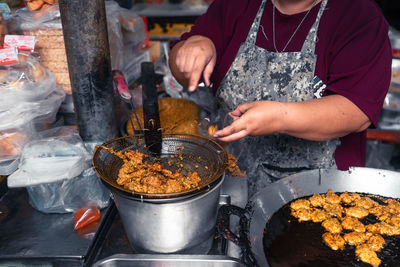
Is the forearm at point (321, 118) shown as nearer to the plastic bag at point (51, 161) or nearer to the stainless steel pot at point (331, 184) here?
the stainless steel pot at point (331, 184)

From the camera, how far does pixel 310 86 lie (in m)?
1.73

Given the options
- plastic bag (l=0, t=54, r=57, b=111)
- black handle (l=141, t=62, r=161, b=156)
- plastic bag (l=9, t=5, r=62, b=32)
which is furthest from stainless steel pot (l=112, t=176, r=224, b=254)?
plastic bag (l=9, t=5, r=62, b=32)

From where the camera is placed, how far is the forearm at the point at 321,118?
4.49 ft

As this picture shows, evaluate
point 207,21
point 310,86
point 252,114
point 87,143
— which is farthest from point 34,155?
point 310,86

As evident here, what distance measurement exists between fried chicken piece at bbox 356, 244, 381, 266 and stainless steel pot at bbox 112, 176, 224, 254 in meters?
0.60

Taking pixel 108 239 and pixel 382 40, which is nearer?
pixel 108 239

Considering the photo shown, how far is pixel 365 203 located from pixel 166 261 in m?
0.96

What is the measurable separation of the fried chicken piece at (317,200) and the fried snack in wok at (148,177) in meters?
0.61

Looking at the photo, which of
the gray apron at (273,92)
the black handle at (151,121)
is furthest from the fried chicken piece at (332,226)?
the black handle at (151,121)

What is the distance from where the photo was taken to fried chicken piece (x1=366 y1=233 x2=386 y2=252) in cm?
133

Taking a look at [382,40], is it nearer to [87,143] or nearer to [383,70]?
[383,70]

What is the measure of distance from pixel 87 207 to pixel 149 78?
0.71 meters

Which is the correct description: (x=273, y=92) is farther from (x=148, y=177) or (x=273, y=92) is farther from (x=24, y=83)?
(x=24, y=83)

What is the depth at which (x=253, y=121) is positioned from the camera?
50.7 inches
